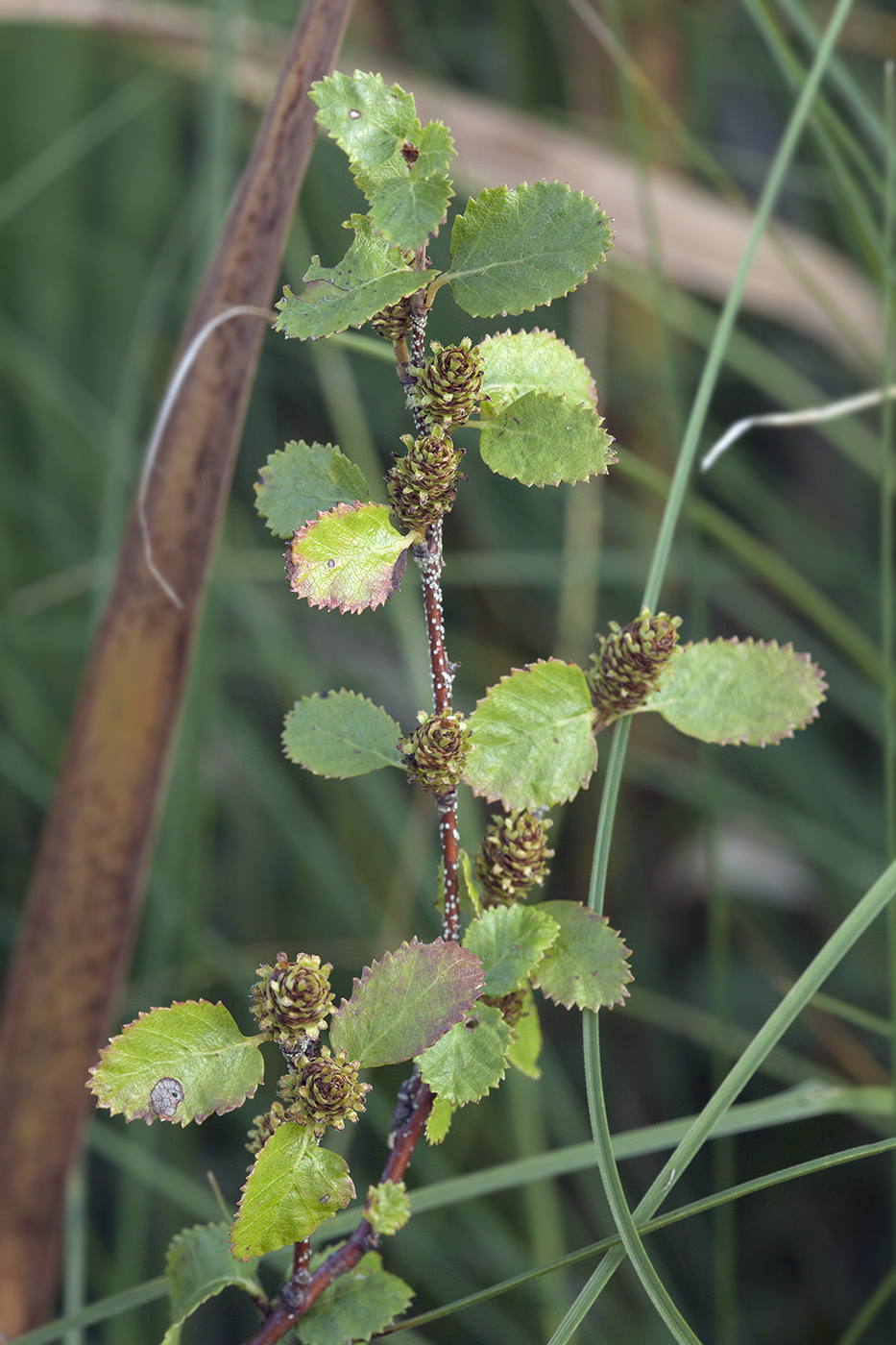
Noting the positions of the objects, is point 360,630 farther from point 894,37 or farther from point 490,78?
point 894,37

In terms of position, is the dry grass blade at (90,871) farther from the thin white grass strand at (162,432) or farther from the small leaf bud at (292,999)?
the small leaf bud at (292,999)

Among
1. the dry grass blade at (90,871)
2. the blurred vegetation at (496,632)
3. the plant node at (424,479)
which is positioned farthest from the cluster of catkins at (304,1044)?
the blurred vegetation at (496,632)

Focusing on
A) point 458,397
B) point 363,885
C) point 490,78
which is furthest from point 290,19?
point 458,397

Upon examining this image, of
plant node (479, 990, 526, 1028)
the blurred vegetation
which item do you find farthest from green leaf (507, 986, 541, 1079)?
the blurred vegetation

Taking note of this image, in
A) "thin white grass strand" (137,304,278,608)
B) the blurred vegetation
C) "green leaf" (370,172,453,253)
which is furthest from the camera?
the blurred vegetation

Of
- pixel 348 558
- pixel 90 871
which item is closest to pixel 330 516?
pixel 348 558

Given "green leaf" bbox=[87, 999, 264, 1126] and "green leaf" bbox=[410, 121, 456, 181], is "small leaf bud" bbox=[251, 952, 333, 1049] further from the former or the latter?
"green leaf" bbox=[410, 121, 456, 181]
